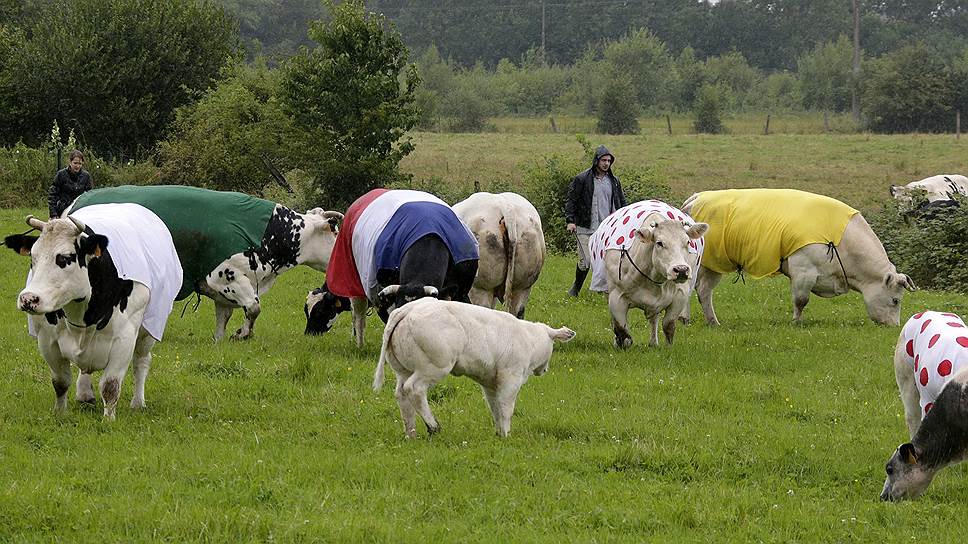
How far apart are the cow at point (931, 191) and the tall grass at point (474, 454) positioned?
10093mm

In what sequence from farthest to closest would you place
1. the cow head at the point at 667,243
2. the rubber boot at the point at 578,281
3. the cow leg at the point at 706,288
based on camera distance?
1. the rubber boot at the point at 578,281
2. the cow leg at the point at 706,288
3. the cow head at the point at 667,243

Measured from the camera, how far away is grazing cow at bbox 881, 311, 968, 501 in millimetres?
7918

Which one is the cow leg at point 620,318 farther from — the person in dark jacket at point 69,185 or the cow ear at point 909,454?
the person in dark jacket at point 69,185

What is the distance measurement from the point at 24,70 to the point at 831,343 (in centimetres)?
3102

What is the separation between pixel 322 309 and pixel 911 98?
64.0m

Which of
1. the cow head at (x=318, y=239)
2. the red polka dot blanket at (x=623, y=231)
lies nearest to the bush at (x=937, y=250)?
the red polka dot blanket at (x=623, y=231)

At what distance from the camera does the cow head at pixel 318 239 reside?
16141 millimetres

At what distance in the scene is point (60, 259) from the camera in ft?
31.2

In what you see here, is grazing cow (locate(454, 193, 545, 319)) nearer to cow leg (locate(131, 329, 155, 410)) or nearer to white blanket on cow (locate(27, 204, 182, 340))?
white blanket on cow (locate(27, 204, 182, 340))

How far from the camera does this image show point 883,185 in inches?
1604

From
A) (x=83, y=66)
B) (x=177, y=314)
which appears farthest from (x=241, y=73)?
(x=177, y=314)

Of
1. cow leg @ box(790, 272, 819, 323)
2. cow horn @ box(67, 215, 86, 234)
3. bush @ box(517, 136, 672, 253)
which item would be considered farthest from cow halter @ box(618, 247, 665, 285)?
bush @ box(517, 136, 672, 253)

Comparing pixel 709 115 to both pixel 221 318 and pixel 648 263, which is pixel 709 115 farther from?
pixel 221 318

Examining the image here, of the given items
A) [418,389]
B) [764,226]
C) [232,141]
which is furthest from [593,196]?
[232,141]
